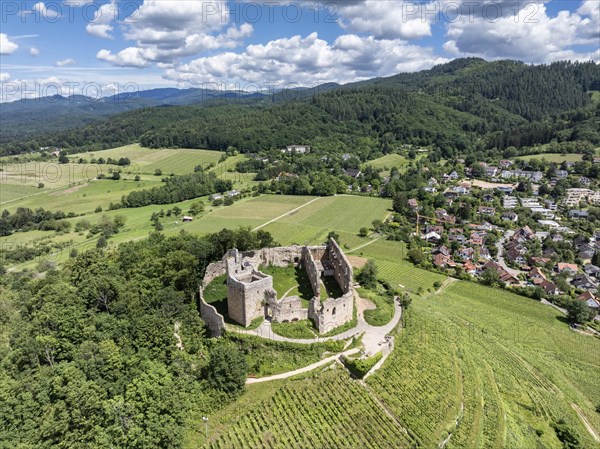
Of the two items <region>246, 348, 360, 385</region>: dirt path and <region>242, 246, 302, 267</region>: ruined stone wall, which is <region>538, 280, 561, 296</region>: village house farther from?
<region>246, 348, 360, 385</region>: dirt path

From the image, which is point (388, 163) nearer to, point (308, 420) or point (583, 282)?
point (583, 282)

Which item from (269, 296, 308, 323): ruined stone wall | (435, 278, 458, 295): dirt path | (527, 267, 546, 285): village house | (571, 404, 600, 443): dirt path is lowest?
(571, 404, 600, 443): dirt path

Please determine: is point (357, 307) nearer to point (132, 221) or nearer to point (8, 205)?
point (132, 221)

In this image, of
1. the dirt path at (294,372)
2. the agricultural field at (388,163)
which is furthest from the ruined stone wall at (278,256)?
the agricultural field at (388,163)

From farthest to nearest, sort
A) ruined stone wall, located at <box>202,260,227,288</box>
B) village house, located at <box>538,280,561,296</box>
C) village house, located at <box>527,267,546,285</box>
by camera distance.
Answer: village house, located at <box>527,267,546,285</box> → village house, located at <box>538,280,561,296</box> → ruined stone wall, located at <box>202,260,227,288</box>

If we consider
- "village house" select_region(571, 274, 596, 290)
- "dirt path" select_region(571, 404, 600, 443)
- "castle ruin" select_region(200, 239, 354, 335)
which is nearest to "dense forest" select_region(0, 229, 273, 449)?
"castle ruin" select_region(200, 239, 354, 335)

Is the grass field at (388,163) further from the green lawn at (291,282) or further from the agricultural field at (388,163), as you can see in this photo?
the green lawn at (291,282)
